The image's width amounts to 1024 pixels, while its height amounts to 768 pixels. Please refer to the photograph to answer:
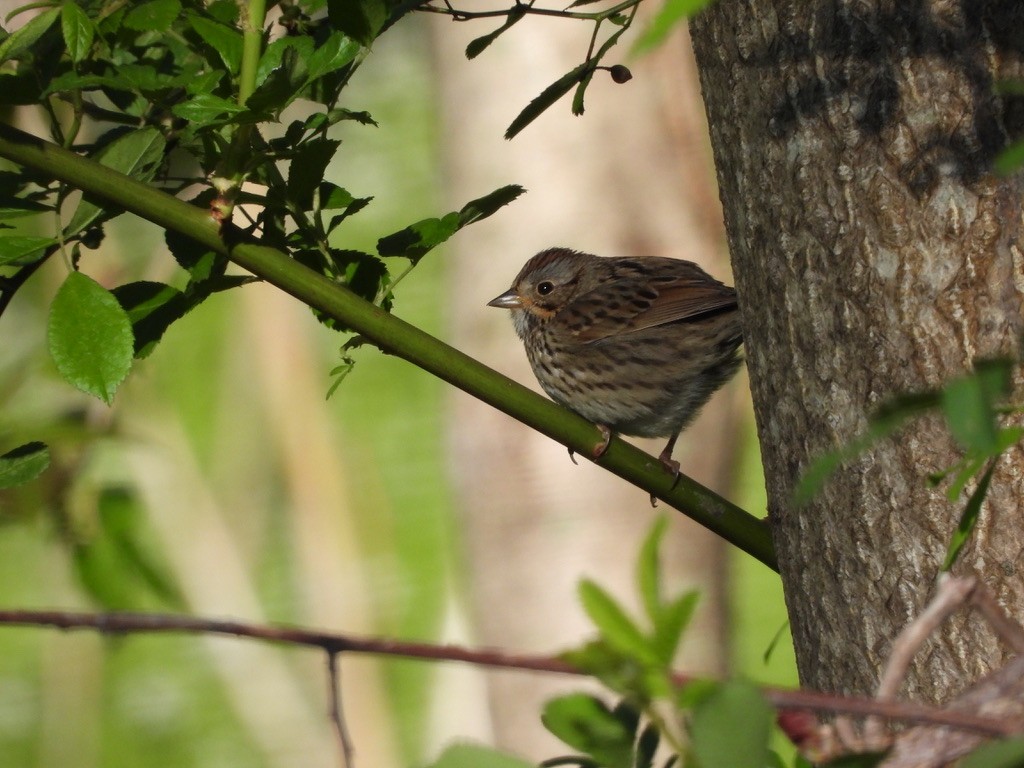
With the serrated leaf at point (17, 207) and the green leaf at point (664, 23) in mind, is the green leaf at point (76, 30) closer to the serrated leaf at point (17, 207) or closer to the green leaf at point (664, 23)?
the serrated leaf at point (17, 207)


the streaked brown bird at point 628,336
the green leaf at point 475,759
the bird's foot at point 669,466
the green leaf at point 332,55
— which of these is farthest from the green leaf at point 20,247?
the streaked brown bird at point 628,336

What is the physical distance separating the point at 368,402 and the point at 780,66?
7428 mm

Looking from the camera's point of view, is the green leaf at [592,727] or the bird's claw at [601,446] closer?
the green leaf at [592,727]

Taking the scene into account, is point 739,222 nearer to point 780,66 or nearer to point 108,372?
point 780,66

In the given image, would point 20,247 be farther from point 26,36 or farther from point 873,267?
point 873,267

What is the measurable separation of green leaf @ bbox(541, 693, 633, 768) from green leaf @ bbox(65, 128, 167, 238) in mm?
1058

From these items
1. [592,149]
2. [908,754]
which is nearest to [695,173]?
[592,149]

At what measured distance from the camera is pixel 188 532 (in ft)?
19.7

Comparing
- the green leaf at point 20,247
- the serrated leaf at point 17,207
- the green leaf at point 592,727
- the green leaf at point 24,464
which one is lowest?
the green leaf at point 592,727

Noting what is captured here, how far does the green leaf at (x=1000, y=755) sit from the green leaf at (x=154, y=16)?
4.30ft

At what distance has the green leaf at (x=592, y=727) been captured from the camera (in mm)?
760

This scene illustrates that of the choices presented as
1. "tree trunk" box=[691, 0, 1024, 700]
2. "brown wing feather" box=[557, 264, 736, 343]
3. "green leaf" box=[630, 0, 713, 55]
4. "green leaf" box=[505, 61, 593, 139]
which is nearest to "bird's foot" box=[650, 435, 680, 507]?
"tree trunk" box=[691, 0, 1024, 700]

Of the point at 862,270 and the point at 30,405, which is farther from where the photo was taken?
the point at 30,405

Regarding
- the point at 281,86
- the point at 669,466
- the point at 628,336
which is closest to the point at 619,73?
the point at 281,86
